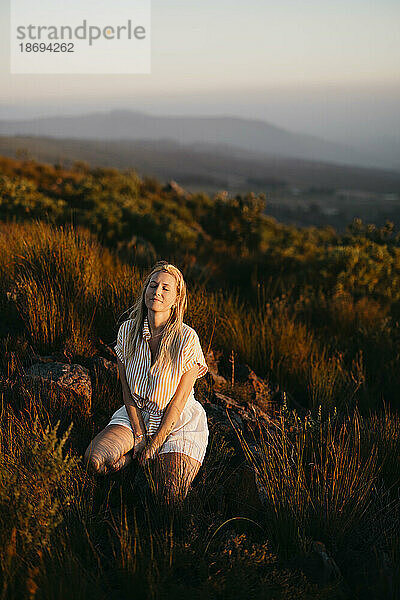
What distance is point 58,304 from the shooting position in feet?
15.8

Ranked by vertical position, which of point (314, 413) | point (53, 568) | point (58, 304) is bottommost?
point (314, 413)

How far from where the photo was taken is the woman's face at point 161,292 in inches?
135

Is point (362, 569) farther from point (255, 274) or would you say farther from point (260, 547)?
point (255, 274)

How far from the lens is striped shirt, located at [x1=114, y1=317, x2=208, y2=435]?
133 inches

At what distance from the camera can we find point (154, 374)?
11.1 feet

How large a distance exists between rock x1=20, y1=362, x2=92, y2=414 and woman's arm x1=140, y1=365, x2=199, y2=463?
2.33ft

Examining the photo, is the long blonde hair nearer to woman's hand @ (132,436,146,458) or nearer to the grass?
woman's hand @ (132,436,146,458)

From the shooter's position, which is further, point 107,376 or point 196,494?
point 107,376

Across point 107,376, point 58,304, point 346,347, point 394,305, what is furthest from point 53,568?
point 394,305

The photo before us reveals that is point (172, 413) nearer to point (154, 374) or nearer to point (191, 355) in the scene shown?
point (154, 374)

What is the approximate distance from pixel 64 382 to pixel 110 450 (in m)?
0.84

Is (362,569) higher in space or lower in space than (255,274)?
lower

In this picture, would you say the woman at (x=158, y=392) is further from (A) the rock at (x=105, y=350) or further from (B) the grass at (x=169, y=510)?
(A) the rock at (x=105, y=350)

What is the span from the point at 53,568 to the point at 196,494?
0.96 m
